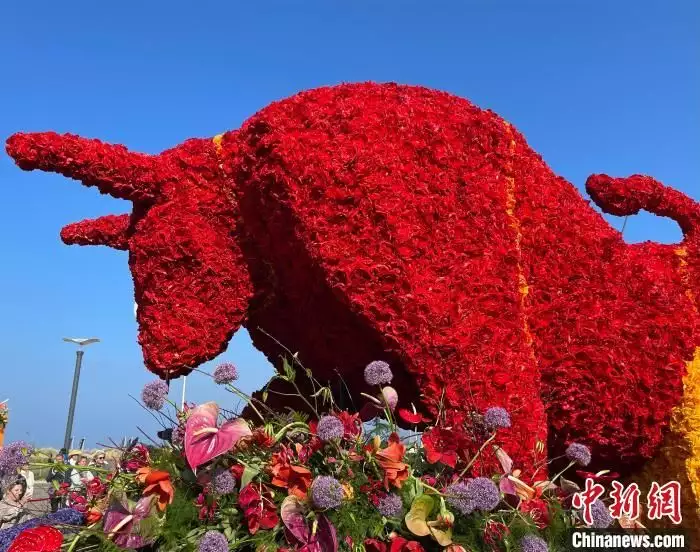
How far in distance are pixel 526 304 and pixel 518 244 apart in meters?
0.23

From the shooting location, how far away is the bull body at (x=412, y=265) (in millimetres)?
2289

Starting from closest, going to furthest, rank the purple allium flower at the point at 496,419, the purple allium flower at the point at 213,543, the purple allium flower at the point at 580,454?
1. the purple allium flower at the point at 213,543
2. the purple allium flower at the point at 496,419
3. the purple allium flower at the point at 580,454

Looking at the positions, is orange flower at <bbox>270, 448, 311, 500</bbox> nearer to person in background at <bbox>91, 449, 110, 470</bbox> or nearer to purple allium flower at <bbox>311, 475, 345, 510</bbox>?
purple allium flower at <bbox>311, 475, 345, 510</bbox>

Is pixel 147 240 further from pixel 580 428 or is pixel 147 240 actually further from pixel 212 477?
pixel 580 428

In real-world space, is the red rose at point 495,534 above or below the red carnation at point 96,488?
below

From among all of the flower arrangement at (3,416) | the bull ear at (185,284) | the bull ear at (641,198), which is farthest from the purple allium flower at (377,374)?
the flower arrangement at (3,416)

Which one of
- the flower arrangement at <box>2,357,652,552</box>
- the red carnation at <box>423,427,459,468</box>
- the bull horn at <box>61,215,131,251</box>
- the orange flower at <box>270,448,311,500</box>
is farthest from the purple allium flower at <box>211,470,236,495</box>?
the bull horn at <box>61,215,131,251</box>

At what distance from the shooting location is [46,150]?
251 centimetres

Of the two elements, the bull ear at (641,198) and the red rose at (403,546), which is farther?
the bull ear at (641,198)

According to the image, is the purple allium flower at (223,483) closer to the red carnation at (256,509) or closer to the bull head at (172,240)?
the red carnation at (256,509)

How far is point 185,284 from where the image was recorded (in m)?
2.64

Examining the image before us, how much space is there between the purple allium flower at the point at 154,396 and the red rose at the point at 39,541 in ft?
1.43

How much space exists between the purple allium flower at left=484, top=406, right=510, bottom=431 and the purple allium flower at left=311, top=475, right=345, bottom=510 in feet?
1.84

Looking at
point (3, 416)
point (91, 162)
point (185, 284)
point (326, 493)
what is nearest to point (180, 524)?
point (326, 493)
